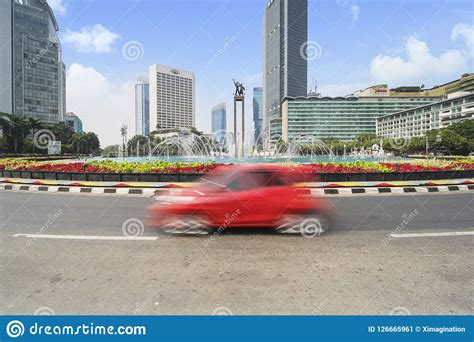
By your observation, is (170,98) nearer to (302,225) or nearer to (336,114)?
(336,114)

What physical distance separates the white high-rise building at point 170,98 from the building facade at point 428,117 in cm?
10006

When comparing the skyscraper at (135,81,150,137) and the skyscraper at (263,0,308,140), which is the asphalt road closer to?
the skyscraper at (135,81,150,137)

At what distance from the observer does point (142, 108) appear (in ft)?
527

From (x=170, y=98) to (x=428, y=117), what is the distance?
116477 millimetres

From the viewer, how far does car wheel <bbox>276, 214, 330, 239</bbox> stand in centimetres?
602

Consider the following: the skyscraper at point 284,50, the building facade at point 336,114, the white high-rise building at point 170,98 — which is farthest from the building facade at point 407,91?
the white high-rise building at point 170,98

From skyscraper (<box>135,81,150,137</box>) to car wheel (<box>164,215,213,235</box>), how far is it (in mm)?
154882

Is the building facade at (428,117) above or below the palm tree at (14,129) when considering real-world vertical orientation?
above

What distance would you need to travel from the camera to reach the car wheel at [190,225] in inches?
231

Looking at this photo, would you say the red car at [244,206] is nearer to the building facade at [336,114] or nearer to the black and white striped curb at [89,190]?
the black and white striped curb at [89,190]

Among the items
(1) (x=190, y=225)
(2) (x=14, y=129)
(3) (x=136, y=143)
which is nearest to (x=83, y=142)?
(3) (x=136, y=143)

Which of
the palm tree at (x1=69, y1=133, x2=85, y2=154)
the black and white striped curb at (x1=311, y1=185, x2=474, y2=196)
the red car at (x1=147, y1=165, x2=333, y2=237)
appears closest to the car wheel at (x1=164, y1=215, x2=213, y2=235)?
the red car at (x1=147, y1=165, x2=333, y2=237)
